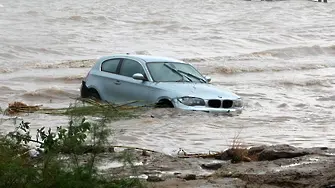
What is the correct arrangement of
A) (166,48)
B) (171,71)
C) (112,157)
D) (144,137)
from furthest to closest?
(166,48)
(171,71)
(144,137)
(112,157)

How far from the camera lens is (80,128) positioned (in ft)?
22.9

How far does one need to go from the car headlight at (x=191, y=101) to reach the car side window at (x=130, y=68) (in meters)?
1.25

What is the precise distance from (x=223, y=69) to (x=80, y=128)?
26.1 metres

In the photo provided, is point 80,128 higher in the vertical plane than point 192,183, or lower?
higher

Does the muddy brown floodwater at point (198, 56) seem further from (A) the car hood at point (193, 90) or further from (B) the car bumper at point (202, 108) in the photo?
(A) the car hood at point (193, 90)

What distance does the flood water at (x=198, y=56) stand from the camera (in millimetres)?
15125

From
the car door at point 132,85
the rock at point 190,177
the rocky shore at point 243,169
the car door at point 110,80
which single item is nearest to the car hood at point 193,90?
the car door at point 132,85

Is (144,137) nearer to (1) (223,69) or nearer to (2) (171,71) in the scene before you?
(2) (171,71)

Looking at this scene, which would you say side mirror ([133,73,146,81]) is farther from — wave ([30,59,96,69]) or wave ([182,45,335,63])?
wave ([182,45,335,63])

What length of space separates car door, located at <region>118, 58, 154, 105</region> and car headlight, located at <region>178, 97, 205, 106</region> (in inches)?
26.5

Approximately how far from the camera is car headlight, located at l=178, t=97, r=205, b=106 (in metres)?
16.0

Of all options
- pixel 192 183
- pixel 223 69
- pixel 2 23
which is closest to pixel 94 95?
pixel 192 183

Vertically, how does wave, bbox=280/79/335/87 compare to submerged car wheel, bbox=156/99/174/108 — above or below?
below

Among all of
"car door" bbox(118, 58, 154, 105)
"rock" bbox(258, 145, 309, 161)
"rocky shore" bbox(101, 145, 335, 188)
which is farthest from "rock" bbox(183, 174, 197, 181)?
"car door" bbox(118, 58, 154, 105)
